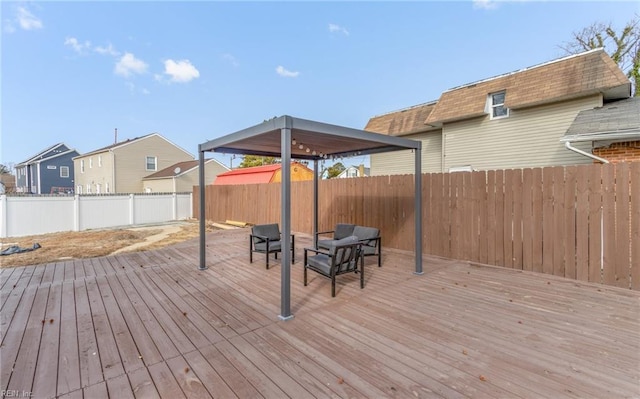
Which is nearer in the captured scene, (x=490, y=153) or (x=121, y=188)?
(x=490, y=153)

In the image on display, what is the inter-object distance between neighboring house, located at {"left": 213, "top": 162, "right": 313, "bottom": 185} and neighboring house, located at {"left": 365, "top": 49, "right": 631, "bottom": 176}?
16.7 feet

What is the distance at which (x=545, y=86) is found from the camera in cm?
857

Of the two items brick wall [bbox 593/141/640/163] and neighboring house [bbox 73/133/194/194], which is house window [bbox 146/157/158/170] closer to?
neighboring house [bbox 73/133/194/194]

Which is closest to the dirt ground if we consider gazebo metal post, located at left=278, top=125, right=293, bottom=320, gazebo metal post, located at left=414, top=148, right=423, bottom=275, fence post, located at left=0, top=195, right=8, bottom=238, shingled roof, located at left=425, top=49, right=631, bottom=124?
fence post, located at left=0, top=195, right=8, bottom=238

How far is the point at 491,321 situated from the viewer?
310cm

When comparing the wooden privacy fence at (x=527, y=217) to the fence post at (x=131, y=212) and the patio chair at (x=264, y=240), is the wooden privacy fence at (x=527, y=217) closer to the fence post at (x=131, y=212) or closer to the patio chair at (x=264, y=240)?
the patio chair at (x=264, y=240)

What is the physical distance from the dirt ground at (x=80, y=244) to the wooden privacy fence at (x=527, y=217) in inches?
252

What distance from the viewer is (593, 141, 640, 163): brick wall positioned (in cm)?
613

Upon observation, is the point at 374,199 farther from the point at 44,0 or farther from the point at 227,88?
the point at 227,88

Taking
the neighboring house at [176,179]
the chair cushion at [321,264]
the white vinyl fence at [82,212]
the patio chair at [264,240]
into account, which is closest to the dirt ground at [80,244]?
the white vinyl fence at [82,212]

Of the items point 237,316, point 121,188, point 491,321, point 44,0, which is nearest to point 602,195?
point 491,321

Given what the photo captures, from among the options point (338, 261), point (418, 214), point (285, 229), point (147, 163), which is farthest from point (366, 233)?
point (147, 163)

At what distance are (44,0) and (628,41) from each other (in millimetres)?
23434

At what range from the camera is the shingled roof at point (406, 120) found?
1214cm
